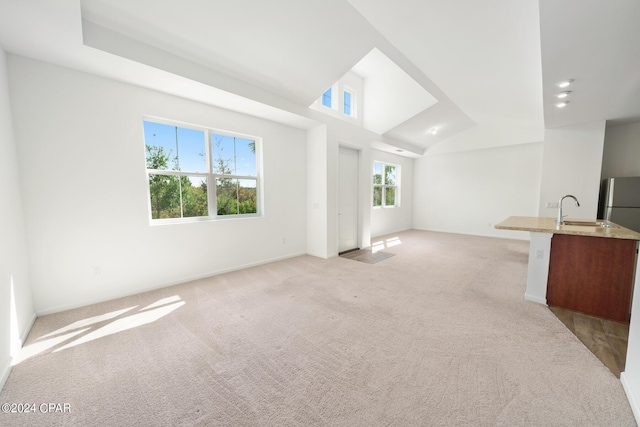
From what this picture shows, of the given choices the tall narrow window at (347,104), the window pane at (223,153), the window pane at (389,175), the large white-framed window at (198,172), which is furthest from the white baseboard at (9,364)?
the window pane at (389,175)

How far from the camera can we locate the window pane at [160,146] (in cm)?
314

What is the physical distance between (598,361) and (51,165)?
5228 mm

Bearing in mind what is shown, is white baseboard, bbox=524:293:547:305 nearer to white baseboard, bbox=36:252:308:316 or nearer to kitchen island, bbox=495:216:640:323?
kitchen island, bbox=495:216:640:323

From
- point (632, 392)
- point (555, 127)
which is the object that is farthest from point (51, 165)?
point (555, 127)

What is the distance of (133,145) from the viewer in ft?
9.61

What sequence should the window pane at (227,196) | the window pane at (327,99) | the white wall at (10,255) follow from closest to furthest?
1. the white wall at (10,255)
2. the window pane at (227,196)
3. the window pane at (327,99)

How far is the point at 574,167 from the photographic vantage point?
4.57m

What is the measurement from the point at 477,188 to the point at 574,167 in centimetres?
258

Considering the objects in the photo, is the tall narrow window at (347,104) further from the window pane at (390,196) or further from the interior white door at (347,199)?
the window pane at (390,196)

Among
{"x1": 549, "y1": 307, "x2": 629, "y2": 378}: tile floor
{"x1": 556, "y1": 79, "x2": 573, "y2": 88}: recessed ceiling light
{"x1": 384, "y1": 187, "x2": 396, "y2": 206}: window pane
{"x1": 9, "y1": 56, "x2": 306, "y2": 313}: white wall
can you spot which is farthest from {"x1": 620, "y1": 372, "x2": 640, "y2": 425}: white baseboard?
{"x1": 384, "y1": 187, "x2": 396, "y2": 206}: window pane

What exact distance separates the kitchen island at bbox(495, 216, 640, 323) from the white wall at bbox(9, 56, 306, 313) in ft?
14.1

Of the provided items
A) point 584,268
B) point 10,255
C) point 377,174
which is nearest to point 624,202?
point 584,268

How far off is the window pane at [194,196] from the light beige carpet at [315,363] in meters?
1.17

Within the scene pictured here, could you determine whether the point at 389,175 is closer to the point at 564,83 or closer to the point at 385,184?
the point at 385,184
